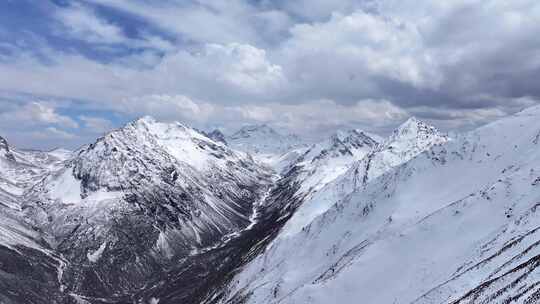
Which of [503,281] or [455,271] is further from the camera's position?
[455,271]

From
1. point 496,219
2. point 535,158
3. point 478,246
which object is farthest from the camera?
point 535,158

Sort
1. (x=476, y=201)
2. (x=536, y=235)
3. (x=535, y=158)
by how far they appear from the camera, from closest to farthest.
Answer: (x=536, y=235) → (x=476, y=201) → (x=535, y=158)

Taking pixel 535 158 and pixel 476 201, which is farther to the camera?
pixel 535 158

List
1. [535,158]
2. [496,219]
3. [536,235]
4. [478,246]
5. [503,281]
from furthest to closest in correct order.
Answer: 1. [535,158]
2. [496,219]
3. [478,246]
4. [536,235]
5. [503,281]

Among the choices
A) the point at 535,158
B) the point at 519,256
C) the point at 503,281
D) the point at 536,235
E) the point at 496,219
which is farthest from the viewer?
the point at 535,158

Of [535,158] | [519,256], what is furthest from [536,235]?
[535,158]

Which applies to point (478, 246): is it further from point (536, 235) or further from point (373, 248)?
point (373, 248)

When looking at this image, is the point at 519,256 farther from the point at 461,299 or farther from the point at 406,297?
the point at 406,297

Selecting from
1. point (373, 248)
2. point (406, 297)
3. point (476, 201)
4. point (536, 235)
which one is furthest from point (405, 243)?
point (536, 235)
